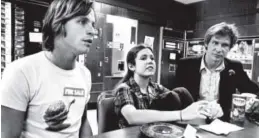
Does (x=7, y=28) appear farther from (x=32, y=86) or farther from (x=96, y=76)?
(x=32, y=86)

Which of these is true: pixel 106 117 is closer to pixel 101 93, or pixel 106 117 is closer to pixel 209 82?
pixel 101 93

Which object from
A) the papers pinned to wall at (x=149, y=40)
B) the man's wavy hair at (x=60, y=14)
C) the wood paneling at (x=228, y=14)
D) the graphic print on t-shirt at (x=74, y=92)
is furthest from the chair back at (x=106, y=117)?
the wood paneling at (x=228, y=14)

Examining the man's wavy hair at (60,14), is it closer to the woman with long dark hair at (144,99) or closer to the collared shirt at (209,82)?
the woman with long dark hair at (144,99)

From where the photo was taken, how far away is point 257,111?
4.94 feet

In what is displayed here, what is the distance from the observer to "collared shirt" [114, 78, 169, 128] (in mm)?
1373

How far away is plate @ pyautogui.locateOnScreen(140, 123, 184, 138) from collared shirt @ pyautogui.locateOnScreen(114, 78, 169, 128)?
0.99 feet

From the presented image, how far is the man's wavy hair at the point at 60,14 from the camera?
100 cm

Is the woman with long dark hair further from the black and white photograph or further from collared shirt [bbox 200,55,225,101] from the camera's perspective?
collared shirt [bbox 200,55,225,101]

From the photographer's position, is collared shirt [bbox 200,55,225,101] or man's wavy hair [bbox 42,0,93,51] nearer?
man's wavy hair [bbox 42,0,93,51]

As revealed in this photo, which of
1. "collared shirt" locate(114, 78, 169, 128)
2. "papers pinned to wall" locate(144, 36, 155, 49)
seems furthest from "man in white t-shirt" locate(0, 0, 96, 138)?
"papers pinned to wall" locate(144, 36, 155, 49)

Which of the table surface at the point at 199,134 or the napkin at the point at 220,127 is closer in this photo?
the table surface at the point at 199,134

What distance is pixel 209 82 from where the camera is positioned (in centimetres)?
207

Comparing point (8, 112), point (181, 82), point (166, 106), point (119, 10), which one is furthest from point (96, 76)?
point (8, 112)

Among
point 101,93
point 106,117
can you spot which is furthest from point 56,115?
point 101,93
